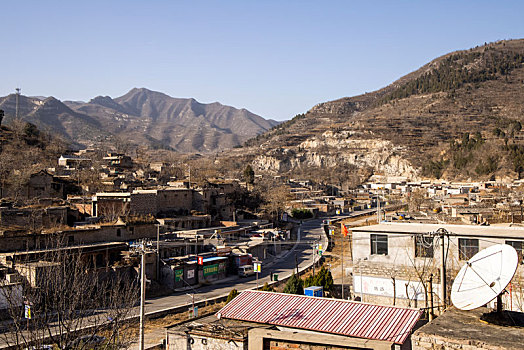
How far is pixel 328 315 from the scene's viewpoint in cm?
1229

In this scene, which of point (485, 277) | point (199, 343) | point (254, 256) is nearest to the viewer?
point (485, 277)

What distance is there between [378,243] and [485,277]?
1146cm

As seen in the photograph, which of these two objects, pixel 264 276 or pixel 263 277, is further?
pixel 264 276

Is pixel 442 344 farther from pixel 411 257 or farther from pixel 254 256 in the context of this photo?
pixel 254 256

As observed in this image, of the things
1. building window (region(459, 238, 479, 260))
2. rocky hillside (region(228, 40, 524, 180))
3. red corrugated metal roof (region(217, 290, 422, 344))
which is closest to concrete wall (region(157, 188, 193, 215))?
building window (region(459, 238, 479, 260))

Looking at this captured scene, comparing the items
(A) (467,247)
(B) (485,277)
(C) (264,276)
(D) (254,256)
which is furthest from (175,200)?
(B) (485,277)

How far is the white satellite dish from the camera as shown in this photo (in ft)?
29.6

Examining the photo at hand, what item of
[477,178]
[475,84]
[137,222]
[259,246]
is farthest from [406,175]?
[137,222]

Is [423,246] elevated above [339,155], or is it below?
below

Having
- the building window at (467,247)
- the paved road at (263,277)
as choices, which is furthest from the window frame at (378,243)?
the paved road at (263,277)

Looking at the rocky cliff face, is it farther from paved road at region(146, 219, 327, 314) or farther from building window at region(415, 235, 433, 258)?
building window at region(415, 235, 433, 258)

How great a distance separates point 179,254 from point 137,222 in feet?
12.7

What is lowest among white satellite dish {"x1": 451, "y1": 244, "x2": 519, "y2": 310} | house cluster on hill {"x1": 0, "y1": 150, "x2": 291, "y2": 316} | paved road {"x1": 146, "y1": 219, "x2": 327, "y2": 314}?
paved road {"x1": 146, "y1": 219, "x2": 327, "y2": 314}

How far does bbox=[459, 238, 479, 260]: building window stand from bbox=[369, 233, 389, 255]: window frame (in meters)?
2.93
